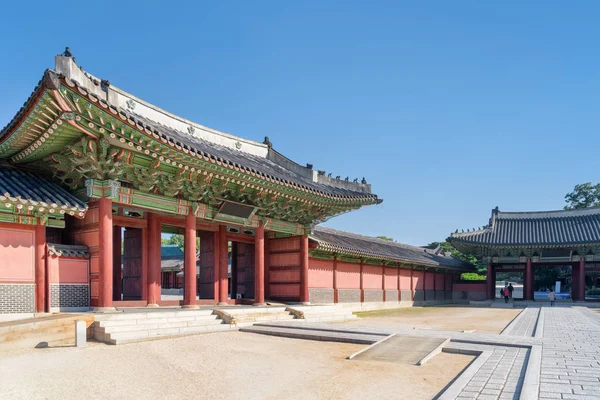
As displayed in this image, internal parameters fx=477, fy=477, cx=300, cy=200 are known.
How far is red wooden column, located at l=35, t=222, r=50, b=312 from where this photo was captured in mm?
12570

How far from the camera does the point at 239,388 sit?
7.57 meters

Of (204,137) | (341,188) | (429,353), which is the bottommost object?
(429,353)

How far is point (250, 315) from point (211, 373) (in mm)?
7149

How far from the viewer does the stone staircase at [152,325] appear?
37.3ft

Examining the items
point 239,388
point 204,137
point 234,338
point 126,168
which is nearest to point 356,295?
point 204,137

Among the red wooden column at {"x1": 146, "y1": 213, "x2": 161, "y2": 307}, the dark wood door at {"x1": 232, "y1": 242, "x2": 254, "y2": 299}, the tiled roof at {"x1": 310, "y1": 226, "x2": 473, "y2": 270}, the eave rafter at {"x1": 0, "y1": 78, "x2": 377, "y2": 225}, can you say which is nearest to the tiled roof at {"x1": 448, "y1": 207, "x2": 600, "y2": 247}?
the tiled roof at {"x1": 310, "y1": 226, "x2": 473, "y2": 270}

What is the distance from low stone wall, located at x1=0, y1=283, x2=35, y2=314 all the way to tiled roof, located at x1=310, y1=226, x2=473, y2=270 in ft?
40.5

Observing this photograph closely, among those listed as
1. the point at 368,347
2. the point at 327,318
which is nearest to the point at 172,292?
the point at 327,318

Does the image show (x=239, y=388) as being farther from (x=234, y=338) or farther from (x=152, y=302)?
(x=152, y=302)

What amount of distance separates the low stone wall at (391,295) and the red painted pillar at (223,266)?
47.4ft

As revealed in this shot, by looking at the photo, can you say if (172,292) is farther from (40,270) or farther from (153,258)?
(40,270)

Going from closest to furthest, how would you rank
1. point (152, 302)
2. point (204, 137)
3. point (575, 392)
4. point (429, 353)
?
point (575, 392) < point (429, 353) < point (152, 302) < point (204, 137)

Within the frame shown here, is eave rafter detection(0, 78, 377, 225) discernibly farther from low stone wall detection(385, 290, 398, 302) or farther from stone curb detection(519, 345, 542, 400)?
low stone wall detection(385, 290, 398, 302)

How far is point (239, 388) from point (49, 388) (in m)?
2.92
